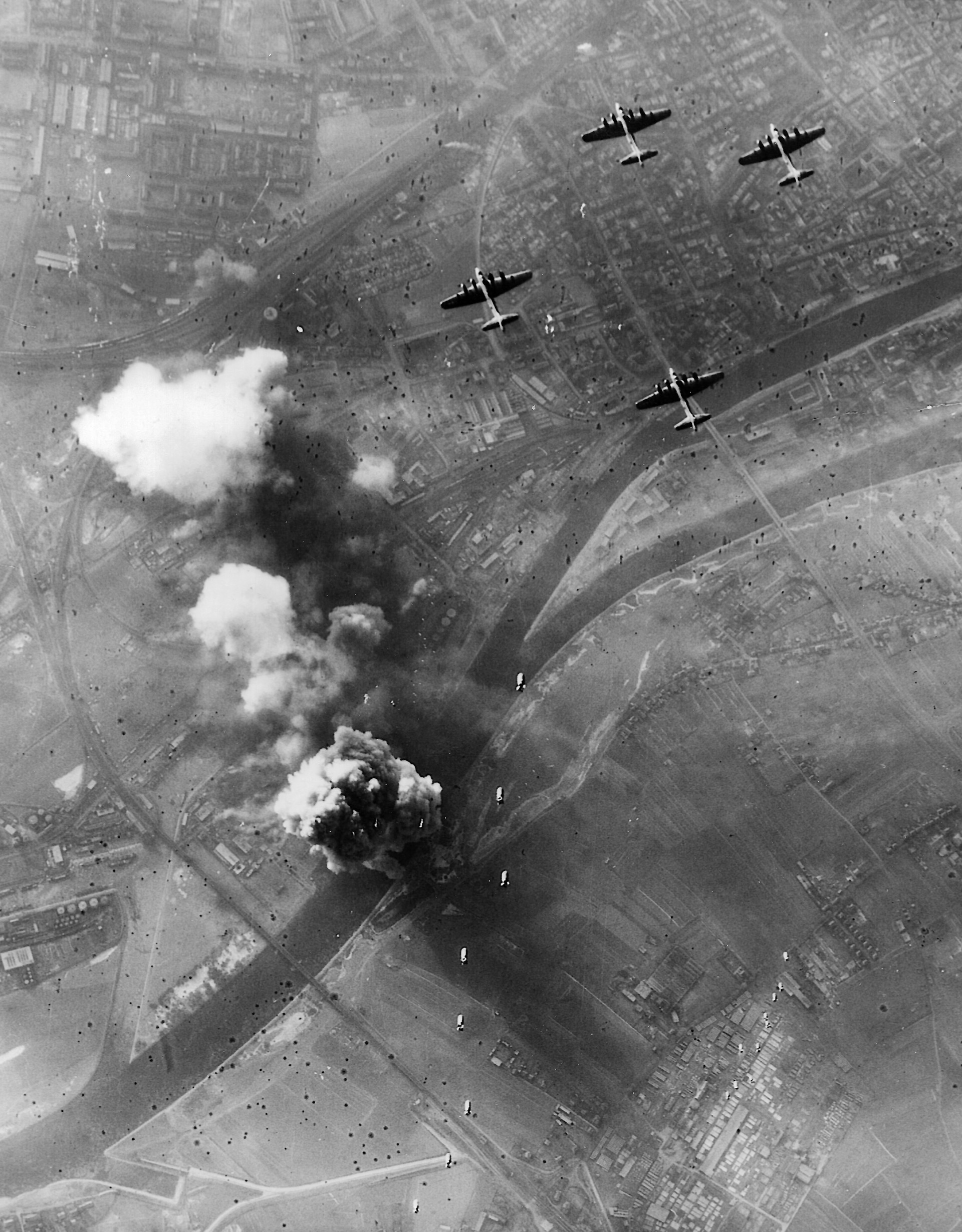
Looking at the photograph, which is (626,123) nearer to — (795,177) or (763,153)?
(763,153)

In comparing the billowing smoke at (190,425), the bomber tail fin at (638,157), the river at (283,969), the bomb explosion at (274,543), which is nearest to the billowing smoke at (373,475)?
the bomb explosion at (274,543)

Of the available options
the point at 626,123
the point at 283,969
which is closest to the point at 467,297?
the point at 626,123

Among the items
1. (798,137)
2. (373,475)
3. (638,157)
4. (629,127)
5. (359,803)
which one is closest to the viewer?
(359,803)

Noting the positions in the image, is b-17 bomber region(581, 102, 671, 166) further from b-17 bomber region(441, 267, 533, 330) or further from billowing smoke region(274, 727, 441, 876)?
billowing smoke region(274, 727, 441, 876)

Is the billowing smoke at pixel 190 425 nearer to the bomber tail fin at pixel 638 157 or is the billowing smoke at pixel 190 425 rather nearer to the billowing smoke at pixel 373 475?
the billowing smoke at pixel 373 475

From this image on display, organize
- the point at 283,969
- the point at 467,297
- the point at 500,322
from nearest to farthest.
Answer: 1. the point at 500,322
2. the point at 467,297
3. the point at 283,969

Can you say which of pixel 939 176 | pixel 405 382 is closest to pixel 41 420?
pixel 405 382

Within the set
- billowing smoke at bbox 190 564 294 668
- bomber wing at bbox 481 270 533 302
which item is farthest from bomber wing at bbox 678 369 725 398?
billowing smoke at bbox 190 564 294 668
